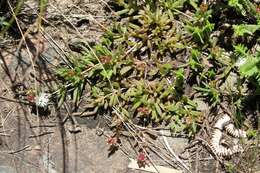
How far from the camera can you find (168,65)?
430cm

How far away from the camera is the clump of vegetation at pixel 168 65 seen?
168 inches

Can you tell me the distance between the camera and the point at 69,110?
4371mm

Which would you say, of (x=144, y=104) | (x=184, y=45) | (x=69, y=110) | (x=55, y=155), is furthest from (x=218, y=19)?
(x=55, y=155)

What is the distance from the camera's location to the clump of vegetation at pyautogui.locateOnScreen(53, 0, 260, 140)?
14.0ft

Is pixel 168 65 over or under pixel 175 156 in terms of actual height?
over

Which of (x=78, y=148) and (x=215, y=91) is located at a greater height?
(x=215, y=91)

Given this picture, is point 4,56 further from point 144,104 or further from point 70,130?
point 144,104

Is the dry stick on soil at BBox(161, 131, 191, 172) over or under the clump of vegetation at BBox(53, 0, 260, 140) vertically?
under

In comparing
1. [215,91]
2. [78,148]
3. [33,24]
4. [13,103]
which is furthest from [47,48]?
[215,91]

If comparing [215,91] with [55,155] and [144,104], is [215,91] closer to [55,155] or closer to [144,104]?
[144,104]

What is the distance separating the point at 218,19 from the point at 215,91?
1.80ft

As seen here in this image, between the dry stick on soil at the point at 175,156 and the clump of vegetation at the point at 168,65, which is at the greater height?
the clump of vegetation at the point at 168,65

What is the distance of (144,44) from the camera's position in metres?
4.38

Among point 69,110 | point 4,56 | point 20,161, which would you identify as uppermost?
point 4,56
